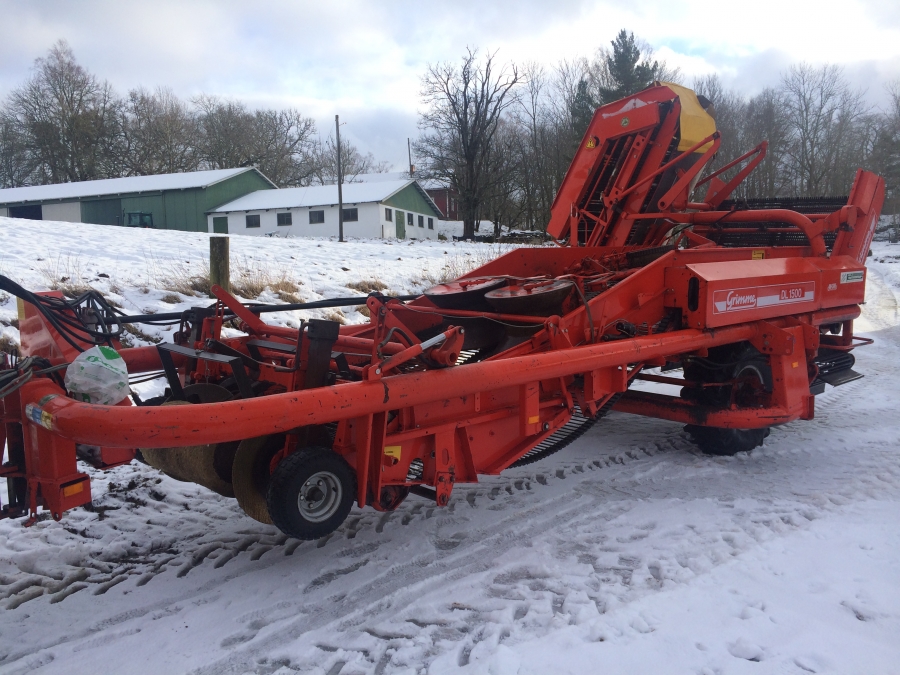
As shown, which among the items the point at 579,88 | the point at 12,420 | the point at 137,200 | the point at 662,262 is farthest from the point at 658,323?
the point at 579,88

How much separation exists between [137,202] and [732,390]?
113ft

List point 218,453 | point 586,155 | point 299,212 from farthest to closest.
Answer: point 299,212 → point 586,155 → point 218,453

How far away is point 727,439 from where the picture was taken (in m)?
4.71

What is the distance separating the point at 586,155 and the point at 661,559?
380cm

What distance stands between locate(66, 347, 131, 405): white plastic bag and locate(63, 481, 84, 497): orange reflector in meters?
0.35

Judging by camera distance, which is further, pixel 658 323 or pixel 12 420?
pixel 658 323

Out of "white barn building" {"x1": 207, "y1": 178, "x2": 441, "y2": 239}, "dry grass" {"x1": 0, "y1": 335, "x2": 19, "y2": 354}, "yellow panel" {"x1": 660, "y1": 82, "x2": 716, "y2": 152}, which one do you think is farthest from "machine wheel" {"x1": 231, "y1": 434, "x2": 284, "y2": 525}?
"white barn building" {"x1": 207, "y1": 178, "x2": 441, "y2": 239}

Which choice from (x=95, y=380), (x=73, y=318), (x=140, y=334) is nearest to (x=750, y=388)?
(x=95, y=380)

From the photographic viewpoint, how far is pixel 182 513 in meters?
3.69

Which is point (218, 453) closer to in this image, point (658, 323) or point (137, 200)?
point (658, 323)

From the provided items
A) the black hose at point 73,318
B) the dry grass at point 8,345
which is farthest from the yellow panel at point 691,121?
the dry grass at point 8,345

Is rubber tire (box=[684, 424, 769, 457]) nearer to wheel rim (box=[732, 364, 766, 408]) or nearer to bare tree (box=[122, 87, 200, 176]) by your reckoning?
wheel rim (box=[732, 364, 766, 408])

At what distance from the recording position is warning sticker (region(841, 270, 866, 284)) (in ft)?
16.0

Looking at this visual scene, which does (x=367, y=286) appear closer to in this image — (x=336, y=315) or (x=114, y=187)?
(x=336, y=315)
